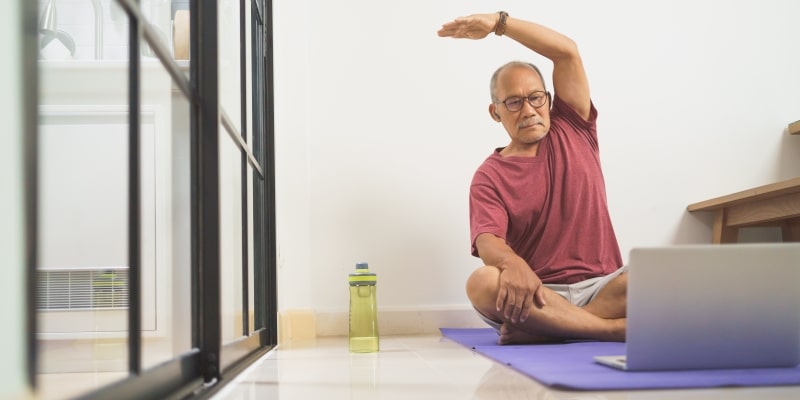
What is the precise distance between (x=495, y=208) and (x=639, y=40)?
1036 mm

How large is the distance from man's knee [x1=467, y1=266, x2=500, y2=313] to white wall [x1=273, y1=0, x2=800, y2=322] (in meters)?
0.69

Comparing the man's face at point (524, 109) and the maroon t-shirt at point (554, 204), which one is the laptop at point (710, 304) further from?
the man's face at point (524, 109)

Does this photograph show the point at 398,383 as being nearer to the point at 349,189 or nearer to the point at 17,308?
the point at 17,308

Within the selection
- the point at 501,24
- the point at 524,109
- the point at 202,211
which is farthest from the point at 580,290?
the point at 202,211

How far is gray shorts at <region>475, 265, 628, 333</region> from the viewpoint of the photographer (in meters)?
2.16

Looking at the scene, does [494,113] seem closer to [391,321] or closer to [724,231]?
[391,321]

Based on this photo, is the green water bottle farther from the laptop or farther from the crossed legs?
the laptop

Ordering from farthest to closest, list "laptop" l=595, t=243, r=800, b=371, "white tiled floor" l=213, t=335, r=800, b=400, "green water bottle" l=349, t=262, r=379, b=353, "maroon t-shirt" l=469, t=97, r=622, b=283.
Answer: "maroon t-shirt" l=469, t=97, r=622, b=283 < "green water bottle" l=349, t=262, r=379, b=353 < "laptop" l=595, t=243, r=800, b=371 < "white tiled floor" l=213, t=335, r=800, b=400

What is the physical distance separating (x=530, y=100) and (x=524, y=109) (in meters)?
0.03

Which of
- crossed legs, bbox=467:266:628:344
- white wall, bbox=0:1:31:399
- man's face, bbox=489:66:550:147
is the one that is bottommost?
crossed legs, bbox=467:266:628:344

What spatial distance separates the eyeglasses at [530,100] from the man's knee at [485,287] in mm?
584

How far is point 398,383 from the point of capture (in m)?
1.38

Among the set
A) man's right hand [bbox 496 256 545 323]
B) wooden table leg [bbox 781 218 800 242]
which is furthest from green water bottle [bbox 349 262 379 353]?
wooden table leg [bbox 781 218 800 242]

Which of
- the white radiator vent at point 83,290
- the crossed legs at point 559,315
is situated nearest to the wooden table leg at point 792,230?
the crossed legs at point 559,315
